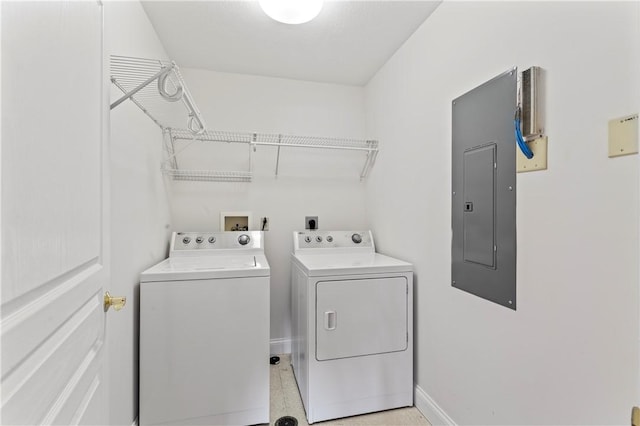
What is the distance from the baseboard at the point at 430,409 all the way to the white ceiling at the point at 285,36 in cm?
235

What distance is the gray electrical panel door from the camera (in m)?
1.29

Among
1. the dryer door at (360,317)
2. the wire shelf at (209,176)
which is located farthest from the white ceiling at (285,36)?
the dryer door at (360,317)

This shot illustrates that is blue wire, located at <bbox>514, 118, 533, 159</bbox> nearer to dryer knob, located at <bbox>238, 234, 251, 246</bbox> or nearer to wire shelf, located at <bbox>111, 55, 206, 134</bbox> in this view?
wire shelf, located at <bbox>111, 55, 206, 134</bbox>

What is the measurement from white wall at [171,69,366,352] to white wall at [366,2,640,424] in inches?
43.0

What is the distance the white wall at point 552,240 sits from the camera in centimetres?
91

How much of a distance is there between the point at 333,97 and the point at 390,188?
110cm

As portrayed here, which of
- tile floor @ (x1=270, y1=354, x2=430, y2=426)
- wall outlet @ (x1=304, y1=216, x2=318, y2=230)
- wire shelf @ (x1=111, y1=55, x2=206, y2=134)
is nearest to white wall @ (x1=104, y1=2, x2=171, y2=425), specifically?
wire shelf @ (x1=111, y1=55, x2=206, y2=134)

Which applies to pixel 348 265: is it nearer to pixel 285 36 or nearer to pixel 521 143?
pixel 521 143

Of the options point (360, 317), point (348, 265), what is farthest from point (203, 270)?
point (360, 317)

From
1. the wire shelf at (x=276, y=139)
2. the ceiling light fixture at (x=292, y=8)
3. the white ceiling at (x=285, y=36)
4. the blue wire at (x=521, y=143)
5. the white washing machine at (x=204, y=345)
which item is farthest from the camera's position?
the wire shelf at (x=276, y=139)

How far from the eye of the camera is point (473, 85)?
151 cm

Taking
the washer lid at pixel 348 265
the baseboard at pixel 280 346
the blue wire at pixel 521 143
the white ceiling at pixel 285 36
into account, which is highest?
the white ceiling at pixel 285 36

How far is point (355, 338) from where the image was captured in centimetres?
185

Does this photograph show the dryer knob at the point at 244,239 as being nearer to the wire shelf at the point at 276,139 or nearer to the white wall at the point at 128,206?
the white wall at the point at 128,206
